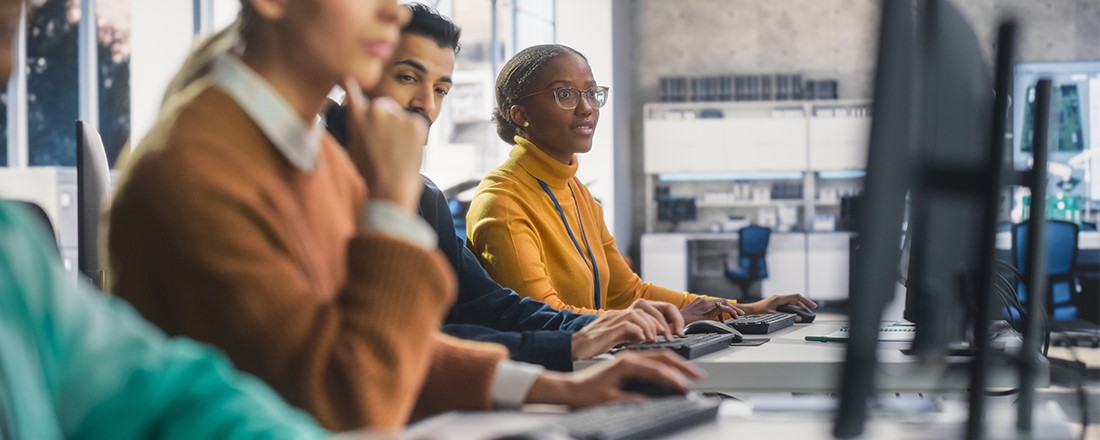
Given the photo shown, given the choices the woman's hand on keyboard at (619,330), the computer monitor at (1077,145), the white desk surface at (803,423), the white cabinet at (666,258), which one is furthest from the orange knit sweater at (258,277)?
the computer monitor at (1077,145)

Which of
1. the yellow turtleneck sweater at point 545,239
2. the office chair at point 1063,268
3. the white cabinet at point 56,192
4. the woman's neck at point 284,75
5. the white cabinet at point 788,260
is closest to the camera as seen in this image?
the woman's neck at point 284,75

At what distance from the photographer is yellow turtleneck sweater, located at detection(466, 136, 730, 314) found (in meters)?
2.40

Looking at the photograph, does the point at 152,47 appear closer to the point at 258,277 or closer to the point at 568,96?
the point at 568,96

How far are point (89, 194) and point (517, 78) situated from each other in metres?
1.20

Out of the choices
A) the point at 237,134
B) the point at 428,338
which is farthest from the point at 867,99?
the point at 237,134

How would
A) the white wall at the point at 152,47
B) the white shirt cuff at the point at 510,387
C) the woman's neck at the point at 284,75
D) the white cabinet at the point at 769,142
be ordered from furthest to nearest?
the white cabinet at the point at 769,142 → the white wall at the point at 152,47 → the white shirt cuff at the point at 510,387 → the woman's neck at the point at 284,75

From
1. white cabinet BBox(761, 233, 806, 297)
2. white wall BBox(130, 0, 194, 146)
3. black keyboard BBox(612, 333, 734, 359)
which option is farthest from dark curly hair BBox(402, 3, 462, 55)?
white cabinet BBox(761, 233, 806, 297)

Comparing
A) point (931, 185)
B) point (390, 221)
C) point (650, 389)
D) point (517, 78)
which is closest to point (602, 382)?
point (650, 389)

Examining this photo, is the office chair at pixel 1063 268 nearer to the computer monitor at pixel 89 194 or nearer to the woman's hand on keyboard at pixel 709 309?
the woman's hand on keyboard at pixel 709 309

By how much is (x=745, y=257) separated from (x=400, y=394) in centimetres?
1013

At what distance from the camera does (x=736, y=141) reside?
1156cm

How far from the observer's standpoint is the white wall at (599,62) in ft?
34.3

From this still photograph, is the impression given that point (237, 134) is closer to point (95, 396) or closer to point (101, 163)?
point (95, 396)

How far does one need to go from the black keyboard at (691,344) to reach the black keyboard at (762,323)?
0.25 meters
